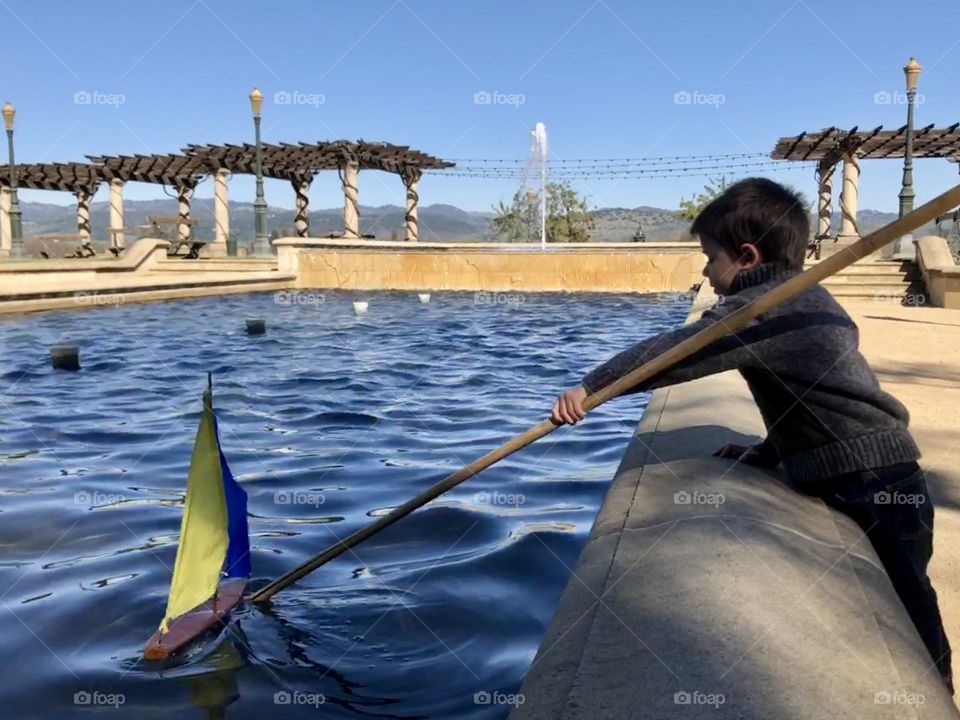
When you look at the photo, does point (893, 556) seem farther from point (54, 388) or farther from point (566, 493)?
point (54, 388)

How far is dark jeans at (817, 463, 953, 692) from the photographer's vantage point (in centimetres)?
228

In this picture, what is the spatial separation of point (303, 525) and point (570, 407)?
2038 mm

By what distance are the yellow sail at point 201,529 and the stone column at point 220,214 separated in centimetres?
2974

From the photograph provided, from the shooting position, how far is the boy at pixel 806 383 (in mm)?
2395

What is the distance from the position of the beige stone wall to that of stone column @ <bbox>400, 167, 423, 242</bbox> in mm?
6814

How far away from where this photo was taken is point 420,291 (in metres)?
23.1

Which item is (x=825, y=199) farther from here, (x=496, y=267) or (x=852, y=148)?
(x=496, y=267)

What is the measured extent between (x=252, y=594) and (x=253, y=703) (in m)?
0.80

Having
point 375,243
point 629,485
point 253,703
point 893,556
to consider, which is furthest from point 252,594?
point 375,243

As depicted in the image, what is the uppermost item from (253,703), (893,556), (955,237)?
(955,237)

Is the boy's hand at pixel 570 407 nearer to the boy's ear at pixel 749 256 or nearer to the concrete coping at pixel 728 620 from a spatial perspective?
the concrete coping at pixel 728 620

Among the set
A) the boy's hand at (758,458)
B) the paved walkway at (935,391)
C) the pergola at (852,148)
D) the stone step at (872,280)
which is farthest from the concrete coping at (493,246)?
the boy's hand at (758,458)

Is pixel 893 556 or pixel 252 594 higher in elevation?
pixel 893 556

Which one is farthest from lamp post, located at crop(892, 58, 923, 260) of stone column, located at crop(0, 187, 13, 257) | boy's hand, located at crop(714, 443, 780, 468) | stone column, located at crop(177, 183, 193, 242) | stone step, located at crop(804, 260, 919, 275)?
stone column, located at crop(0, 187, 13, 257)
